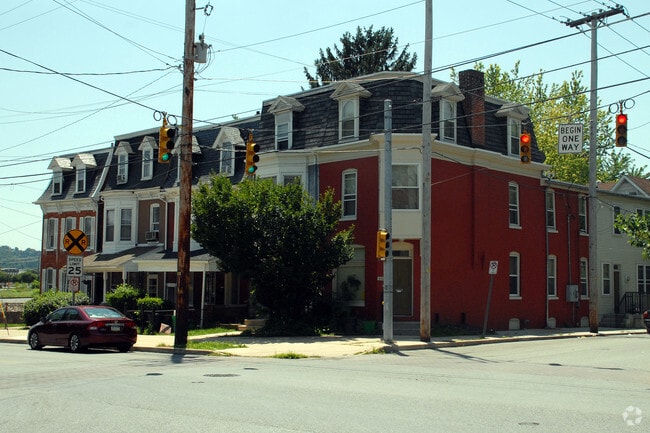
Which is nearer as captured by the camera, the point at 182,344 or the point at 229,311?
the point at 182,344

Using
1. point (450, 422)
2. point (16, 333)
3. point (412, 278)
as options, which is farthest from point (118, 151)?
point (450, 422)

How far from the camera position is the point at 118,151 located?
42.8 m

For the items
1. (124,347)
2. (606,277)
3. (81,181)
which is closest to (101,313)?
(124,347)

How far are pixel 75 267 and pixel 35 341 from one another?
11.3 ft

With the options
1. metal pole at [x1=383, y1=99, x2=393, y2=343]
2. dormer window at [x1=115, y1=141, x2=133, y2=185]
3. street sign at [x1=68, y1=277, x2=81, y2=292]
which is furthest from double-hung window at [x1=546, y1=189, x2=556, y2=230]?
dormer window at [x1=115, y1=141, x2=133, y2=185]

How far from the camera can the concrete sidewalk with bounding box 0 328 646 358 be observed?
859 inches

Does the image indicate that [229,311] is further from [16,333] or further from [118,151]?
[118,151]

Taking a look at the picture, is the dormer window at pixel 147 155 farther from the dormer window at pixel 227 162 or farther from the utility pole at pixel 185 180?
the utility pole at pixel 185 180

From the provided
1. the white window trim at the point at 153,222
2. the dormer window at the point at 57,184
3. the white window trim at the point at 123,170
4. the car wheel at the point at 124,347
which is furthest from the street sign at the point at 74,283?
the dormer window at the point at 57,184

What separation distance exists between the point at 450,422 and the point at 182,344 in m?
14.5

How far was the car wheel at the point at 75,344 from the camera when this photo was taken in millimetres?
22125

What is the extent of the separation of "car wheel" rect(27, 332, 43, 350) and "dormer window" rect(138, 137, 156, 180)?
17713 millimetres

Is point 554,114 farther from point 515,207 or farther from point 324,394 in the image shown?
point 324,394

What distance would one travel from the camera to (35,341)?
2406 centimetres
